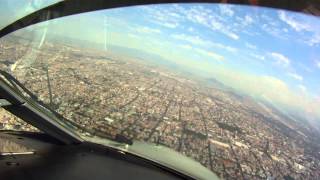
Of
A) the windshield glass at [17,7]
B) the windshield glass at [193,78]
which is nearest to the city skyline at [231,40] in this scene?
the windshield glass at [193,78]

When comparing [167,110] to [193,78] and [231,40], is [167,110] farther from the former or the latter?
[231,40]

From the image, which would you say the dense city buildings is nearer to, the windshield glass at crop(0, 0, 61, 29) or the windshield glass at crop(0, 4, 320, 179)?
the windshield glass at crop(0, 4, 320, 179)

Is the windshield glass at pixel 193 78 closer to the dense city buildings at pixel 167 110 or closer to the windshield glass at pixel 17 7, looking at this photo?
the dense city buildings at pixel 167 110

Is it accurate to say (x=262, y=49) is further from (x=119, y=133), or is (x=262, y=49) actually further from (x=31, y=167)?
(x=31, y=167)

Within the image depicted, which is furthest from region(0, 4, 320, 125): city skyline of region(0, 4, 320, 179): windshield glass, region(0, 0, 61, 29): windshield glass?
region(0, 0, 61, 29): windshield glass

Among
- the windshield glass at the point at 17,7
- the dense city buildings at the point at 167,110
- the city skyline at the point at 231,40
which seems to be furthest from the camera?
the windshield glass at the point at 17,7

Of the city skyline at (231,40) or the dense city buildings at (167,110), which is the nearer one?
the city skyline at (231,40)

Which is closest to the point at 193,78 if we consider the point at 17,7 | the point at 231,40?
the point at 231,40

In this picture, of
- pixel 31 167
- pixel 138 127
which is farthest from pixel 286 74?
pixel 31 167
